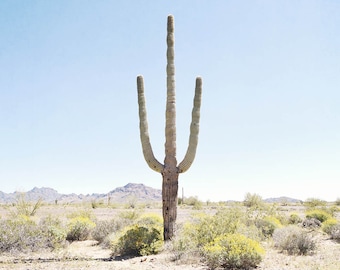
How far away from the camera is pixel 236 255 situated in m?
9.04

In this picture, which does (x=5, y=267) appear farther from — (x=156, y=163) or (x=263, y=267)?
(x=263, y=267)

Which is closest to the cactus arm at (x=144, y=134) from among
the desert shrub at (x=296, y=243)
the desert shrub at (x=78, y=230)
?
the desert shrub at (x=296, y=243)

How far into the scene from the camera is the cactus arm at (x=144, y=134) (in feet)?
41.5

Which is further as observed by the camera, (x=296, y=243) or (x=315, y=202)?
(x=315, y=202)

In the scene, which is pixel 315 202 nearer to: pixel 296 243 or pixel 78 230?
pixel 296 243

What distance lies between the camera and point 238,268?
30.2 feet

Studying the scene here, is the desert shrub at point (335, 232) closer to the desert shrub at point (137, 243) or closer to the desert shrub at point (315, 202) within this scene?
the desert shrub at point (137, 243)

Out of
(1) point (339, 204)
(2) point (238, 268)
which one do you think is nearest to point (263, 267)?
(2) point (238, 268)

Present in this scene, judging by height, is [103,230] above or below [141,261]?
above

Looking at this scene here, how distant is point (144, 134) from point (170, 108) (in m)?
1.36

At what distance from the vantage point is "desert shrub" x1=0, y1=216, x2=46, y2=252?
11.6 m

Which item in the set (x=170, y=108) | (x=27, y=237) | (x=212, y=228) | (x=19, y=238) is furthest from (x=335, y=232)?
(x=19, y=238)

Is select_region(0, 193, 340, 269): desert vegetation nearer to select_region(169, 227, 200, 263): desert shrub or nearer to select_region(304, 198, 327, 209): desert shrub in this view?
select_region(169, 227, 200, 263): desert shrub

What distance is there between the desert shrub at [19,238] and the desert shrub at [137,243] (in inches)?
112
